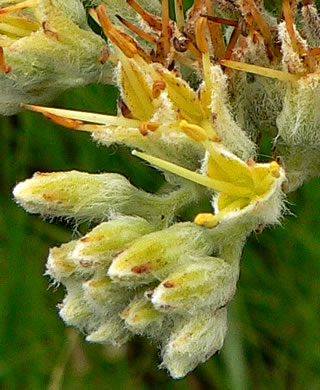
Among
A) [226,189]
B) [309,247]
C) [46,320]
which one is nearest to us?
[226,189]

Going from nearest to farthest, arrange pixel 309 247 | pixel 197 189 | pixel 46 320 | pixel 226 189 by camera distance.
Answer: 1. pixel 226 189
2. pixel 197 189
3. pixel 309 247
4. pixel 46 320

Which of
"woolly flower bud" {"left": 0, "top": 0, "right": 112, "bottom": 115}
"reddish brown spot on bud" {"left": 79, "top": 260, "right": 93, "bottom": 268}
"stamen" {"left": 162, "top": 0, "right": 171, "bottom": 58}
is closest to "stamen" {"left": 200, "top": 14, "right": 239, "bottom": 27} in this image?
"stamen" {"left": 162, "top": 0, "right": 171, "bottom": 58}

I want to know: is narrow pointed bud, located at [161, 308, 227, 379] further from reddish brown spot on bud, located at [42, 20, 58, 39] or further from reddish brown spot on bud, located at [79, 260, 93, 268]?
reddish brown spot on bud, located at [42, 20, 58, 39]

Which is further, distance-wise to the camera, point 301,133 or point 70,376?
point 70,376

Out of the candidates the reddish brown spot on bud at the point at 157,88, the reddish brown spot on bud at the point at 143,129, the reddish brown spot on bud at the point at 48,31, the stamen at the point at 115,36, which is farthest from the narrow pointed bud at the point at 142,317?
the reddish brown spot on bud at the point at 48,31

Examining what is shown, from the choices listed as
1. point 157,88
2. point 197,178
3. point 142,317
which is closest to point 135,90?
point 157,88

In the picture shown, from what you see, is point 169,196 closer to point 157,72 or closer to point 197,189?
point 197,189

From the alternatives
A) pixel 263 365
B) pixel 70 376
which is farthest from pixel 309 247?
pixel 70 376
